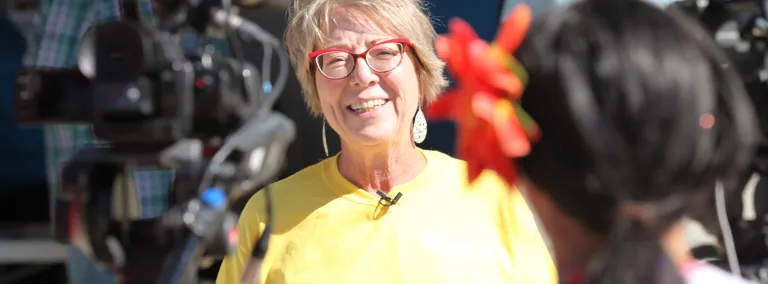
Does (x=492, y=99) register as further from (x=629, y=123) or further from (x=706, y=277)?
(x=706, y=277)

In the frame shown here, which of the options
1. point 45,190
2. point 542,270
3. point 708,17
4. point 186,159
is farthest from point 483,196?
point 45,190

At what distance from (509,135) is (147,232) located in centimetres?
45

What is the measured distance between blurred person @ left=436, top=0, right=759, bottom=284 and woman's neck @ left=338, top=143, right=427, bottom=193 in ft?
2.92

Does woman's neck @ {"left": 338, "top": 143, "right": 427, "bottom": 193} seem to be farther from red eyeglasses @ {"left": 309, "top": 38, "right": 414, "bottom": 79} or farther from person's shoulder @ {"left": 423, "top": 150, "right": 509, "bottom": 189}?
red eyeglasses @ {"left": 309, "top": 38, "right": 414, "bottom": 79}

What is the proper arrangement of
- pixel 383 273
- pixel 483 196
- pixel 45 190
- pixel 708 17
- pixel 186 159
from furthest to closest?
1. pixel 45 190
2. pixel 483 196
3. pixel 383 273
4. pixel 708 17
5. pixel 186 159

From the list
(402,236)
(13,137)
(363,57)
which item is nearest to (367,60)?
(363,57)

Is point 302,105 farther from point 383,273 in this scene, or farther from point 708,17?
point 708,17

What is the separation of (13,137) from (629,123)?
2625 millimetres

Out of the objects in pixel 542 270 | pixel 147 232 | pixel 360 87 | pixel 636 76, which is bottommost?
pixel 542 270

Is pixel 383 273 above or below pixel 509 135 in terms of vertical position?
below

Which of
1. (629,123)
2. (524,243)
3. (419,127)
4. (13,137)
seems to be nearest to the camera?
(629,123)

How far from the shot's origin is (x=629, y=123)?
72cm

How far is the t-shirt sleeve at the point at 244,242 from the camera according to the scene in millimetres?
1596

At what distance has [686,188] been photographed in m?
0.75
